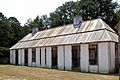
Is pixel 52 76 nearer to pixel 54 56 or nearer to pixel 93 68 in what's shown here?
pixel 93 68

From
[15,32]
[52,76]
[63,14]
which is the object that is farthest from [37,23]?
[52,76]

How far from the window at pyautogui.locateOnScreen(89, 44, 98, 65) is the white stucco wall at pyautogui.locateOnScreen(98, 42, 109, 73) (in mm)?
610

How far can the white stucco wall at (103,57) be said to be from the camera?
25312 mm

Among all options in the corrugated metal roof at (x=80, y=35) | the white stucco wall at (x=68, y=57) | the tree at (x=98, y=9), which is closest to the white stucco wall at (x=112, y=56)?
the corrugated metal roof at (x=80, y=35)

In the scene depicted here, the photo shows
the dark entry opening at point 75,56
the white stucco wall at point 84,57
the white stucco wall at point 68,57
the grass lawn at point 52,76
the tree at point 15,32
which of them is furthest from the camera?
the tree at point 15,32

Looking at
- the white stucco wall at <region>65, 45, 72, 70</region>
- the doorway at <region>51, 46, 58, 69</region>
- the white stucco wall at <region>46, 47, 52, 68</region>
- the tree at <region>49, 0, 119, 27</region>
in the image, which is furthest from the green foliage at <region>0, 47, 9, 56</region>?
the white stucco wall at <region>65, 45, 72, 70</region>

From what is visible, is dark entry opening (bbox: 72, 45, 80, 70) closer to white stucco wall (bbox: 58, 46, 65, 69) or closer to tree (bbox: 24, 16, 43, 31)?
white stucco wall (bbox: 58, 46, 65, 69)

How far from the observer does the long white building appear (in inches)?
1016

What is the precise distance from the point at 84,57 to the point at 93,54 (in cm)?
118

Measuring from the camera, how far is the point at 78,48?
96.9ft

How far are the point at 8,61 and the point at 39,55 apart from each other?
13.6 meters

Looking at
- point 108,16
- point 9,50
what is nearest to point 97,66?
point 9,50

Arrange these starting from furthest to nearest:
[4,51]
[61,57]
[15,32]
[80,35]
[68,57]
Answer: [15,32]
[4,51]
[61,57]
[68,57]
[80,35]

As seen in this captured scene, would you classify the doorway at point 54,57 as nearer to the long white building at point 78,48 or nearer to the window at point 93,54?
the long white building at point 78,48
